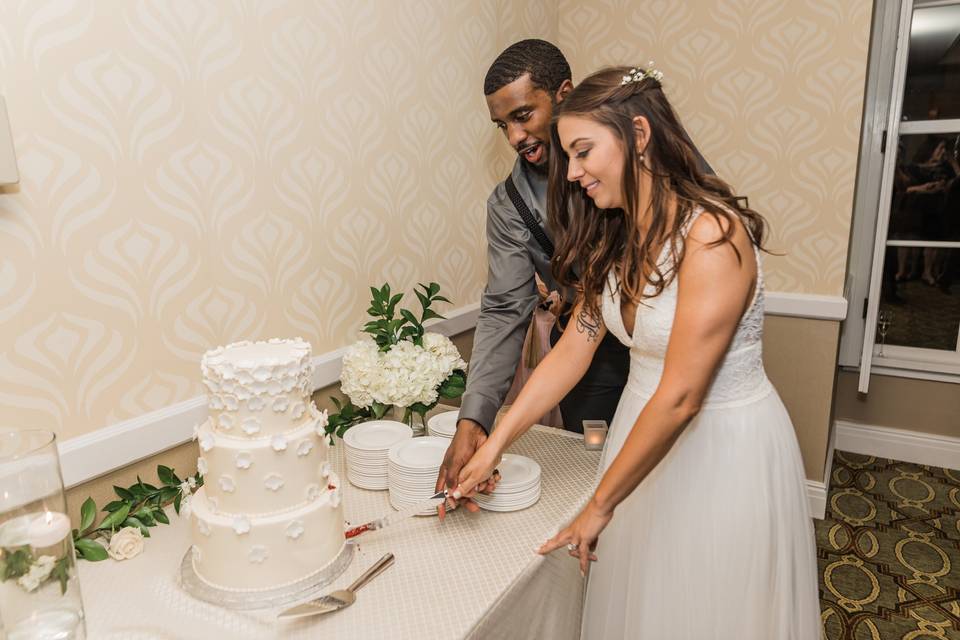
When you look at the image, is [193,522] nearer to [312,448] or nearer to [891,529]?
[312,448]

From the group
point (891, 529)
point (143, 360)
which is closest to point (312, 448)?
point (143, 360)

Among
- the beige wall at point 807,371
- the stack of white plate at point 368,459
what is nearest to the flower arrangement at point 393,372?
the stack of white plate at point 368,459

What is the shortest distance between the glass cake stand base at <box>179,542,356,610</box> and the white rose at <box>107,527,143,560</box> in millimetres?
137

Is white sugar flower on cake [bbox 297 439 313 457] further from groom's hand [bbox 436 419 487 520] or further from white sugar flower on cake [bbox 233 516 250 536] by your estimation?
groom's hand [bbox 436 419 487 520]

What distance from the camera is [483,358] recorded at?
5.69ft

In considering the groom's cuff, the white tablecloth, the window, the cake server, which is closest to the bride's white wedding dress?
the white tablecloth

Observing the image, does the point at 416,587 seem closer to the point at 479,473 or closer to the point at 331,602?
the point at 331,602

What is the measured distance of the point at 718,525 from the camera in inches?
52.4

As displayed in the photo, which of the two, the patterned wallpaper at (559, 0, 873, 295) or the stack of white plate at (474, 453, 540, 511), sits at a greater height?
the patterned wallpaper at (559, 0, 873, 295)

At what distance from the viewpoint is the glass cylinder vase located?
84 cm

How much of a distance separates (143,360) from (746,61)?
261cm

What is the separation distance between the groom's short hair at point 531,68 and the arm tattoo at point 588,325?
24.9 inches

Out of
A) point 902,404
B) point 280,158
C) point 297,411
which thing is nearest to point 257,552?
point 297,411

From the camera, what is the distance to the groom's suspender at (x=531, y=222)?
6.12ft
